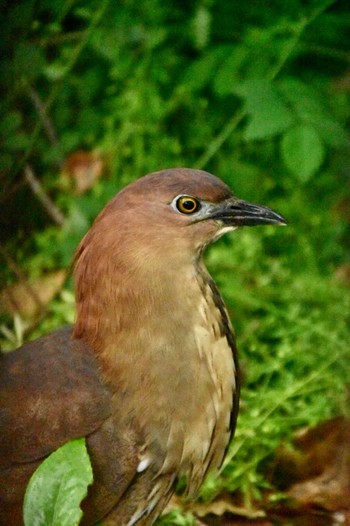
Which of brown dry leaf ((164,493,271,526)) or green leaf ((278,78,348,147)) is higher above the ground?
green leaf ((278,78,348,147))

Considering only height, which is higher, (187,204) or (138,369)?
(187,204)

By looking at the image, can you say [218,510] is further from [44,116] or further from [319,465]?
[44,116]

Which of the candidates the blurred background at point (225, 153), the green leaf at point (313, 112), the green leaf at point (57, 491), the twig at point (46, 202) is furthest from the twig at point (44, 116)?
the green leaf at point (57, 491)

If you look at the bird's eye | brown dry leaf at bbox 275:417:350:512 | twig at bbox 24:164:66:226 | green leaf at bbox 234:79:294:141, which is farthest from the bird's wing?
twig at bbox 24:164:66:226

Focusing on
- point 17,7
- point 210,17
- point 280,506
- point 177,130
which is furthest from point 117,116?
point 280,506

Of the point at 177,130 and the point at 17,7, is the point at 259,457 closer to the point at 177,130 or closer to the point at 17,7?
the point at 17,7

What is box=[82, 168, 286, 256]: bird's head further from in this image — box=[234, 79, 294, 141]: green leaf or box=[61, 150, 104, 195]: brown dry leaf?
box=[61, 150, 104, 195]: brown dry leaf

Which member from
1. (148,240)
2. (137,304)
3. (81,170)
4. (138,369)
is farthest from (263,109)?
(138,369)
